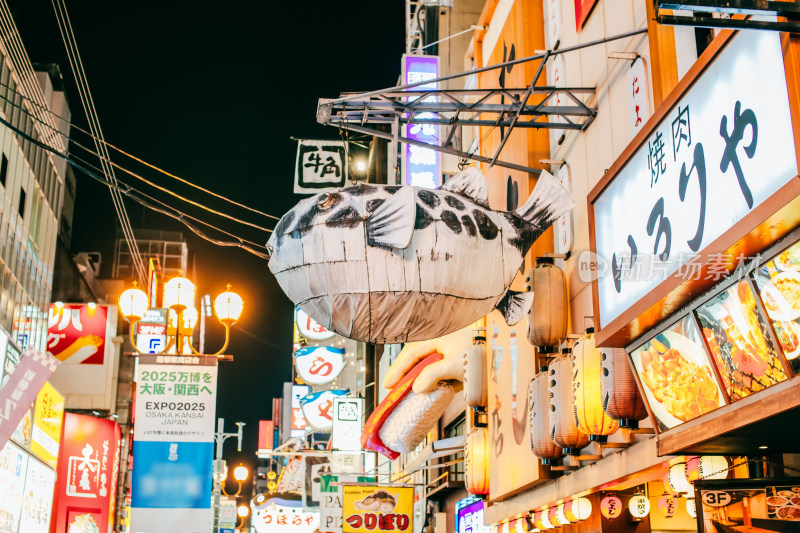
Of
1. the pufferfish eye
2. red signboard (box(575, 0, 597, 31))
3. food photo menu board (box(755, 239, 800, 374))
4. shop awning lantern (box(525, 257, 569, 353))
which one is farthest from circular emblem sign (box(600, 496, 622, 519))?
red signboard (box(575, 0, 597, 31))

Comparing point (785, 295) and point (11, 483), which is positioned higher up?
point (11, 483)

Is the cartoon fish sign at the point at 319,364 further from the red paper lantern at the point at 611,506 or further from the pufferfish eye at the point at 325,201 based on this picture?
the pufferfish eye at the point at 325,201

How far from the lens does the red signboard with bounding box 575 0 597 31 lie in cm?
1180

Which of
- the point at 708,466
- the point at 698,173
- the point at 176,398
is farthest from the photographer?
the point at 176,398

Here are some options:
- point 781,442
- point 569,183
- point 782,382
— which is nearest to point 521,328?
point 569,183

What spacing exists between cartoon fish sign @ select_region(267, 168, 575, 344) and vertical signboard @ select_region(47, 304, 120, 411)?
1183 inches

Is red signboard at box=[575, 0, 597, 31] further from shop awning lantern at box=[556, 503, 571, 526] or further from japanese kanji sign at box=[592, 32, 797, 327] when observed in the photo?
shop awning lantern at box=[556, 503, 571, 526]

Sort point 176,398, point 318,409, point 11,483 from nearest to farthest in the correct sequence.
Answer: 1. point 176,398
2. point 11,483
3. point 318,409

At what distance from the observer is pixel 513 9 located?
14.6 m

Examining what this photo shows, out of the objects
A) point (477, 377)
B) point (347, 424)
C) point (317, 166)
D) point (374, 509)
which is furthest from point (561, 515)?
point (317, 166)

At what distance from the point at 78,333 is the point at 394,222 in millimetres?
32255

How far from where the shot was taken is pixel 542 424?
11000 millimetres

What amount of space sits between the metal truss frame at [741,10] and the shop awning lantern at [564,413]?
235 inches

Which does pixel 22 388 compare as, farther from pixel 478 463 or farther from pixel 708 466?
pixel 708 466
